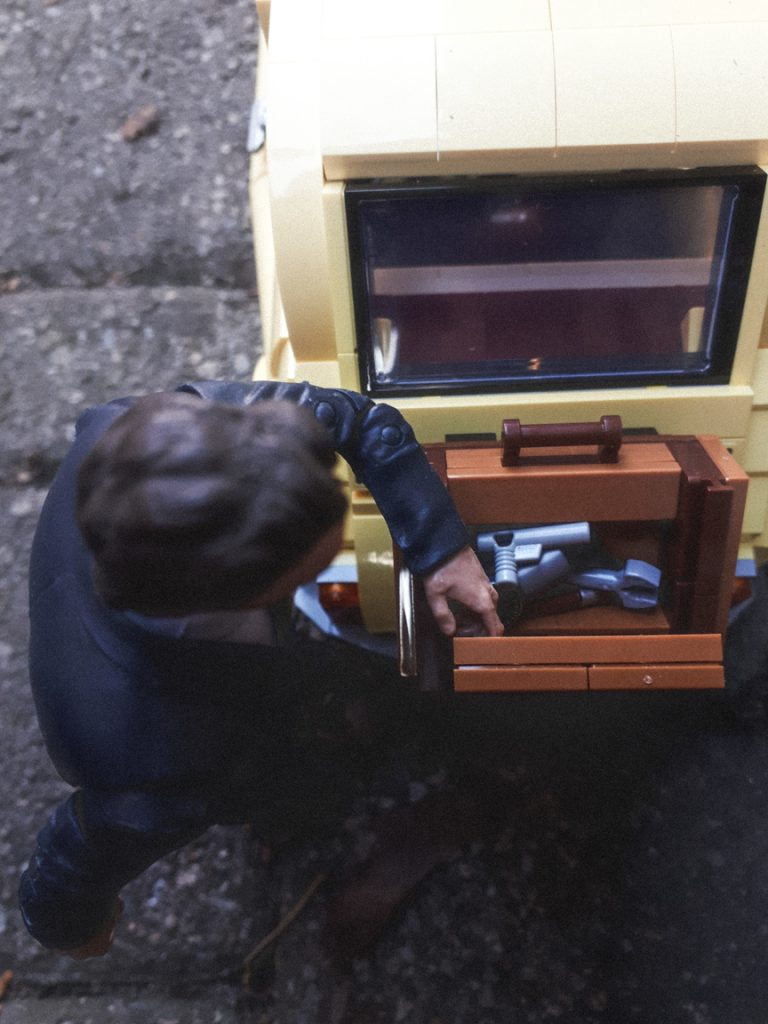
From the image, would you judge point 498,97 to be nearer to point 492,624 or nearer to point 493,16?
point 493,16

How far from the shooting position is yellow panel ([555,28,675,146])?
1.30m

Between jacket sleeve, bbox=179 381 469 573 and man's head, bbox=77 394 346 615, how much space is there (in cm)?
28

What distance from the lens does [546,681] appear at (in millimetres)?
1405

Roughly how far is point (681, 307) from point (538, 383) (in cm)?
27

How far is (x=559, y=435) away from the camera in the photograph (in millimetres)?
1446

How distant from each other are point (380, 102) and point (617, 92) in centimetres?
33

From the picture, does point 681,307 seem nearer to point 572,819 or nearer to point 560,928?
point 572,819

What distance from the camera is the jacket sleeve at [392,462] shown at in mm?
1347

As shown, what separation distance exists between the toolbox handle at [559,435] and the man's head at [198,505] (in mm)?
460

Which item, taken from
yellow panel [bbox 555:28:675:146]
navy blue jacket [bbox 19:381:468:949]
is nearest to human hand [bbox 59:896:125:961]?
navy blue jacket [bbox 19:381:468:949]

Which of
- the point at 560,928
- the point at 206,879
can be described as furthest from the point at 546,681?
the point at 206,879

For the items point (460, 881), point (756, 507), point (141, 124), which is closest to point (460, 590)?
point (756, 507)

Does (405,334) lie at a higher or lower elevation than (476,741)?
higher

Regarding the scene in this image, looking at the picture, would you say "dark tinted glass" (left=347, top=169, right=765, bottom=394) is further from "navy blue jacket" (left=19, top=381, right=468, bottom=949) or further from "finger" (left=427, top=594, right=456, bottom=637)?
"finger" (left=427, top=594, right=456, bottom=637)
